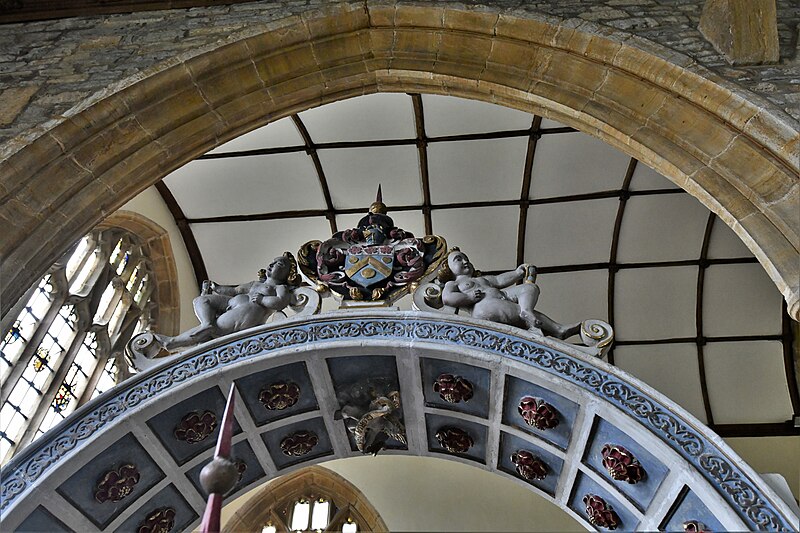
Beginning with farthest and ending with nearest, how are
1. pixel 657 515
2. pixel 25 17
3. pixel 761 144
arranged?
1. pixel 25 17
2. pixel 761 144
3. pixel 657 515

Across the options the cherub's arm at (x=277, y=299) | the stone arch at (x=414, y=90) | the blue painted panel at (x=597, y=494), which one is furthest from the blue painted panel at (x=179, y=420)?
the blue painted panel at (x=597, y=494)

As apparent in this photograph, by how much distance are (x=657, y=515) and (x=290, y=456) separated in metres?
2.08

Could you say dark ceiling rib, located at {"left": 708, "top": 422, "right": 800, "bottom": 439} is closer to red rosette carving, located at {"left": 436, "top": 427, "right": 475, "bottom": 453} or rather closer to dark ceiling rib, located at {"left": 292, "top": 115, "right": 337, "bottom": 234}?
dark ceiling rib, located at {"left": 292, "top": 115, "right": 337, "bottom": 234}

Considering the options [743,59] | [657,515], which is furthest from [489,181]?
[657,515]

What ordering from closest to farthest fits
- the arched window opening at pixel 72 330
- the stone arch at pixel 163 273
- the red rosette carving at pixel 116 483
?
the red rosette carving at pixel 116 483
the arched window opening at pixel 72 330
the stone arch at pixel 163 273

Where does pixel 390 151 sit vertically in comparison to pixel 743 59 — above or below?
above

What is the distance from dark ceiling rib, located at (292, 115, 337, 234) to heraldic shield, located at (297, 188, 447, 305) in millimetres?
3219

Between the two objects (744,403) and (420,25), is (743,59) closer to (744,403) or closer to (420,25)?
(420,25)

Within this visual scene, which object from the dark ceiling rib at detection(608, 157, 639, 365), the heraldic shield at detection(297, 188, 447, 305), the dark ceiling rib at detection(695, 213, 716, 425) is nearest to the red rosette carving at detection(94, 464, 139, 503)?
the heraldic shield at detection(297, 188, 447, 305)

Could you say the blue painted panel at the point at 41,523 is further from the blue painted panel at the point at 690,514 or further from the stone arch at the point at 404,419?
the blue painted panel at the point at 690,514

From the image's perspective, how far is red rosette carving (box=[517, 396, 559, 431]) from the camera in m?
4.36

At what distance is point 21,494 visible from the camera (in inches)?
161

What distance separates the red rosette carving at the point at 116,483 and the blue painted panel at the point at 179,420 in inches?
8.7

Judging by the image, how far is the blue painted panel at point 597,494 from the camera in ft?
14.0
